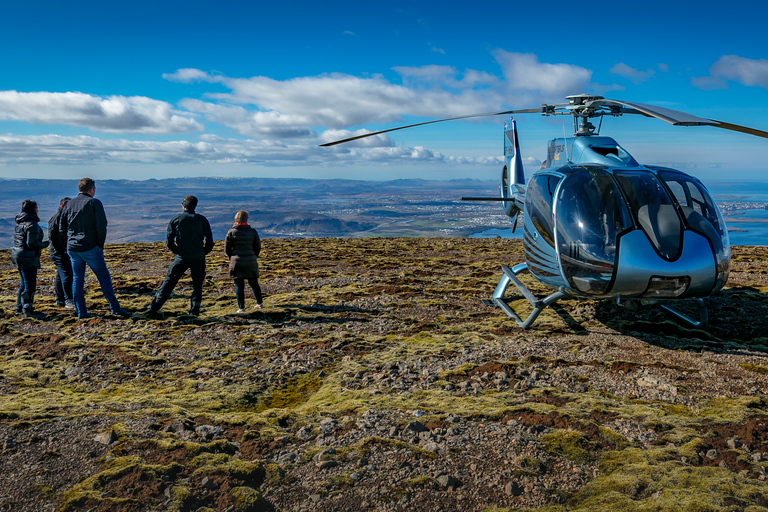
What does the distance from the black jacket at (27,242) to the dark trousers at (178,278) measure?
2.94 metres

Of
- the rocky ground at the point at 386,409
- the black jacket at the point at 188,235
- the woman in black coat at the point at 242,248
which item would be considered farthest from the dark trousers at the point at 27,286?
the woman in black coat at the point at 242,248

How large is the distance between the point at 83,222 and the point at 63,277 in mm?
2416

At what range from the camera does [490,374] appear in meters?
6.73

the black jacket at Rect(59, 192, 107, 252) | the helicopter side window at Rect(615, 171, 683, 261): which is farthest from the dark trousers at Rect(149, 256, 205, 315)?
the helicopter side window at Rect(615, 171, 683, 261)

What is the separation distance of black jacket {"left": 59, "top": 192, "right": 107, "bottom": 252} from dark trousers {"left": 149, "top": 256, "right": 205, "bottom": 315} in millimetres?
1643

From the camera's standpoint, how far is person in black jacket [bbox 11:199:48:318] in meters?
10.3

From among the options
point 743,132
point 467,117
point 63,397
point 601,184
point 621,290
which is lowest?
point 63,397

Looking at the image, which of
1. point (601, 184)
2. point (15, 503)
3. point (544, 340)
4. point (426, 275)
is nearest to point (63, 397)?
point (15, 503)

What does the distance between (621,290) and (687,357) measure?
5.41ft

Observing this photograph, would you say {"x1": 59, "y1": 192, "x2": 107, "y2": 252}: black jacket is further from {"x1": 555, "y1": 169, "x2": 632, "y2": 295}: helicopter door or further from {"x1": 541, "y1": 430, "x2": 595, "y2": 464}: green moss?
{"x1": 541, "y1": 430, "x2": 595, "y2": 464}: green moss

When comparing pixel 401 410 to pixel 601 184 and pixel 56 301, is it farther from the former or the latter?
pixel 56 301

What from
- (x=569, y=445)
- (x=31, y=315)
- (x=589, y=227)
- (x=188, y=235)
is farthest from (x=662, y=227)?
(x=31, y=315)

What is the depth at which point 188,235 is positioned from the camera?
9.92 m

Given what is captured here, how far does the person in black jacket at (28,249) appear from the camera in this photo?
10.3 m
